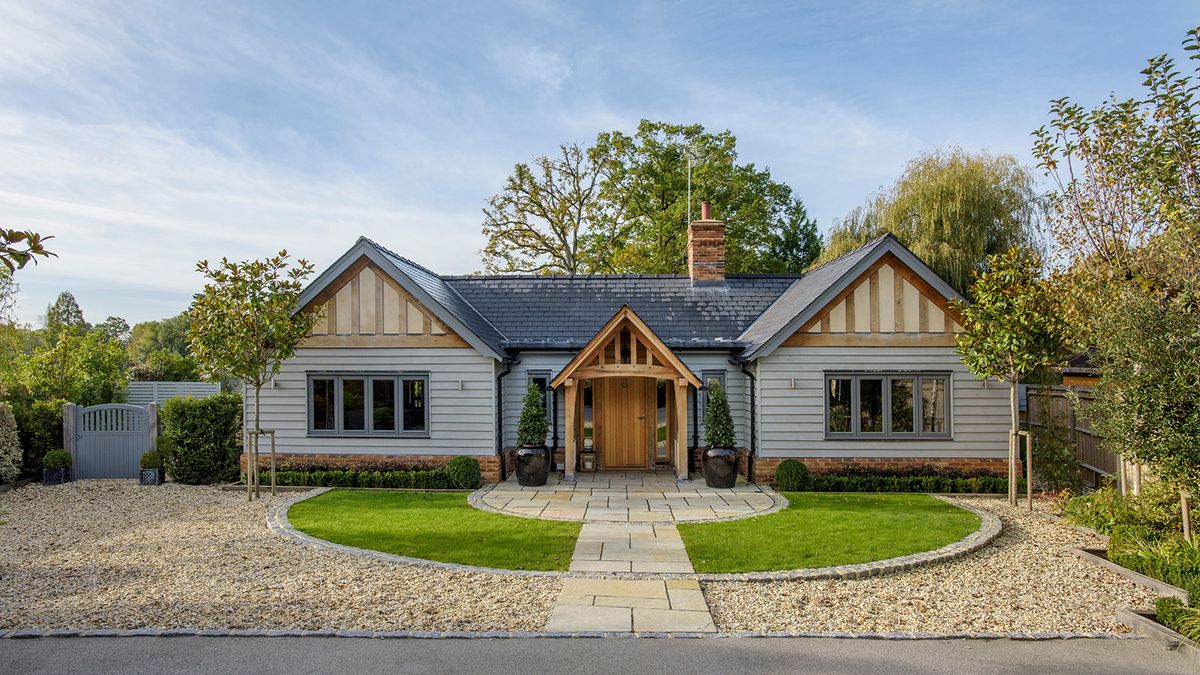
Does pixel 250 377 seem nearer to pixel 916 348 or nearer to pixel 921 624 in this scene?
pixel 921 624

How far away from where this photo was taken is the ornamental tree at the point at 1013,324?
10.9m

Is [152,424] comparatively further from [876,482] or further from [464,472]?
[876,482]

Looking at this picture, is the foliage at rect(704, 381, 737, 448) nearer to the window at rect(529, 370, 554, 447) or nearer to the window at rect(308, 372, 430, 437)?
the window at rect(529, 370, 554, 447)

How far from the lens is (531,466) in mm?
13492

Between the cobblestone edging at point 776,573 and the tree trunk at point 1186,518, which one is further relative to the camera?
the tree trunk at point 1186,518

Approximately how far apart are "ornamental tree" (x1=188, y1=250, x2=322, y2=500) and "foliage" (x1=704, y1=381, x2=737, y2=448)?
7.97m

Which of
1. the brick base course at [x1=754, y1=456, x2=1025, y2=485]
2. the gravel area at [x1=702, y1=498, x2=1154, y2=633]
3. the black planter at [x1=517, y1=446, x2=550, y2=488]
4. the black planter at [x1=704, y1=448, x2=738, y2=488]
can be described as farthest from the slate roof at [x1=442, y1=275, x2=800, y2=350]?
the gravel area at [x1=702, y1=498, x2=1154, y2=633]

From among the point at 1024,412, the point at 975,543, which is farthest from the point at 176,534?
the point at 1024,412

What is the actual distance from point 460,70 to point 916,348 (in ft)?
34.1

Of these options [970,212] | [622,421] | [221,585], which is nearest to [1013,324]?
[622,421]

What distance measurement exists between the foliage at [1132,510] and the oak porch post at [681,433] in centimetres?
632

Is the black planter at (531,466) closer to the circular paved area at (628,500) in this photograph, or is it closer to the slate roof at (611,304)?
the circular paved area at (628,500)

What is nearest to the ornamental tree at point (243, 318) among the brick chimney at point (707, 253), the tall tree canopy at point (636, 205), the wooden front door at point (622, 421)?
the wooden front door at point (622, 421)

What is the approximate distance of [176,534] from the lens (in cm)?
984
